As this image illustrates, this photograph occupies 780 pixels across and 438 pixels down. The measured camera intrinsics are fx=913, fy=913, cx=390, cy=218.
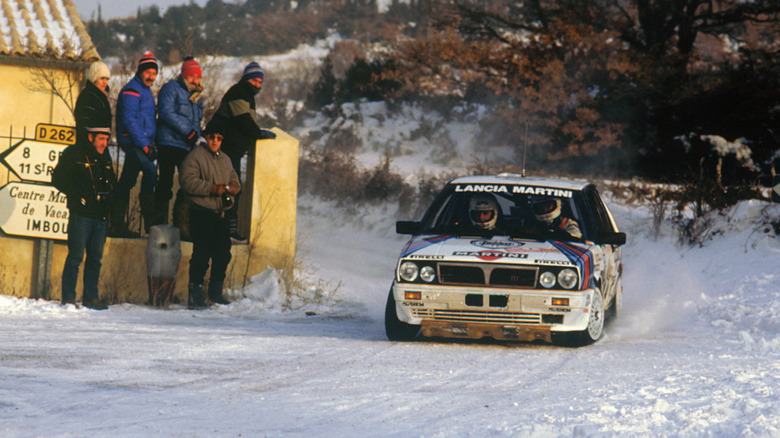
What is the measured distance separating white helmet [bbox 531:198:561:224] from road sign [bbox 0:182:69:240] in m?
5.31

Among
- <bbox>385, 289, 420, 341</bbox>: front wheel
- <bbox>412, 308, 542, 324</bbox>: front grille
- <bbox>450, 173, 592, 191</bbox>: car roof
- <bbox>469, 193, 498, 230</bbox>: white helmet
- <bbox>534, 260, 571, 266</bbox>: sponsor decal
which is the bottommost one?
<bbox>385, 289, 420, 341</bbox>: front wheel

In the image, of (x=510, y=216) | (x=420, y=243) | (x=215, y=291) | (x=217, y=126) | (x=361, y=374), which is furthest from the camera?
(x=217, y=126)

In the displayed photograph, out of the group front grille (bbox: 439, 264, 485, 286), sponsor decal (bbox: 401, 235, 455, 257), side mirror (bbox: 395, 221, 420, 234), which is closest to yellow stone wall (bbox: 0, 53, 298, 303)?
side mirror (bbox: 395, 221, 420, 234)

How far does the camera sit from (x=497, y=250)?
789cm

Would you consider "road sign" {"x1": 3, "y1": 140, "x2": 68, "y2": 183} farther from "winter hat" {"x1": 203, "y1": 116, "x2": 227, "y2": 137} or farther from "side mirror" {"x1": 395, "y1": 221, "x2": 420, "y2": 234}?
"side mirror" {"x1": 395, "y1": 221, "x2": 420, "y2": 234}

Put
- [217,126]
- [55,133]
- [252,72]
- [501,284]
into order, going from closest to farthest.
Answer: [501,284] → [55,133] → [217,126] → [252,72]

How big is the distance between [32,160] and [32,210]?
573 millimetres

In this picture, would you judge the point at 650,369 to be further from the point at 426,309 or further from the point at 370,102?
the point at 370,102

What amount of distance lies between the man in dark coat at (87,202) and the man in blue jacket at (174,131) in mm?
867

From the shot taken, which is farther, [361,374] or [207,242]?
[207,242]

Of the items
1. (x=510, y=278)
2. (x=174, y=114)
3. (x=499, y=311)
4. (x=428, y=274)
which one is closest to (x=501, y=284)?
(x=510, y=278)

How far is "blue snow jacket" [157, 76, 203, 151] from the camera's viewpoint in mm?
10312

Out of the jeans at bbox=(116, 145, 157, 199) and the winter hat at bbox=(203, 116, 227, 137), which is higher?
the winter hat at bbox=(203, 116, 227, 137)

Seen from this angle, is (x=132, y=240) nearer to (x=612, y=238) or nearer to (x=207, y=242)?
(x=207, y=242)
